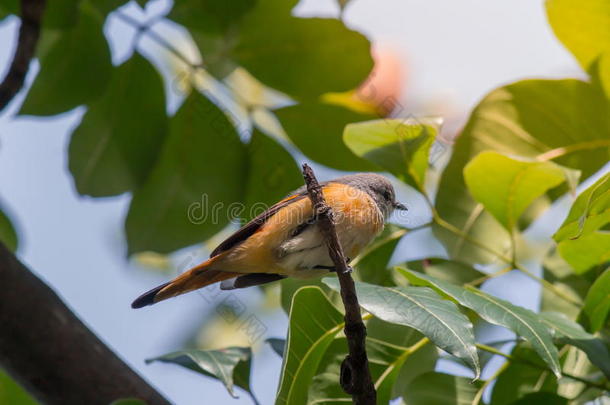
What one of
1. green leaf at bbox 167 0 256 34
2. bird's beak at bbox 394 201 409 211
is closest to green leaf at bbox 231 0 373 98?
green leaf at bbox 167 0 256 34

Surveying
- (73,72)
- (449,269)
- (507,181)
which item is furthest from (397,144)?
(73,72)

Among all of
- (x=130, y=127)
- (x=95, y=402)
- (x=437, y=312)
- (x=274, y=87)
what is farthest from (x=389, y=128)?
(x=95, y=402)

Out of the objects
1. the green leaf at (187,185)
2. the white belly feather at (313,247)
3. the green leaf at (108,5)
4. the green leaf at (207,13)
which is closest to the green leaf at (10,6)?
the green leaf at (108,5)

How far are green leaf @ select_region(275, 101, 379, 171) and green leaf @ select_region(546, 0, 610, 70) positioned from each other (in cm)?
88

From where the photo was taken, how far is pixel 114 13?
2895 millimetres

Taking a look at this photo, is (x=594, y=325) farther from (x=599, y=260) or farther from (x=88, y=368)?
(x=88, y=368)

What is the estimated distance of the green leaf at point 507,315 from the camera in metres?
1.91

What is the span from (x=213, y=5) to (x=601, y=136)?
1682 millimetres

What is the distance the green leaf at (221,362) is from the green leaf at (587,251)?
3.88 feet

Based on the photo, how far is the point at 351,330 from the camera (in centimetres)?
202

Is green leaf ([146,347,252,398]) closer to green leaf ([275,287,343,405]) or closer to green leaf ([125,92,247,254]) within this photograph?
green leaf ([275,287,343,405])

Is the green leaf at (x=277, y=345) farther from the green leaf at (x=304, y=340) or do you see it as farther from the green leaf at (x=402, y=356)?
the green leaf at (x=304, y=340)

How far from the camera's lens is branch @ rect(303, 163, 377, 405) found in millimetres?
1993

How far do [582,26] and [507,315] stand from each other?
1447mm
